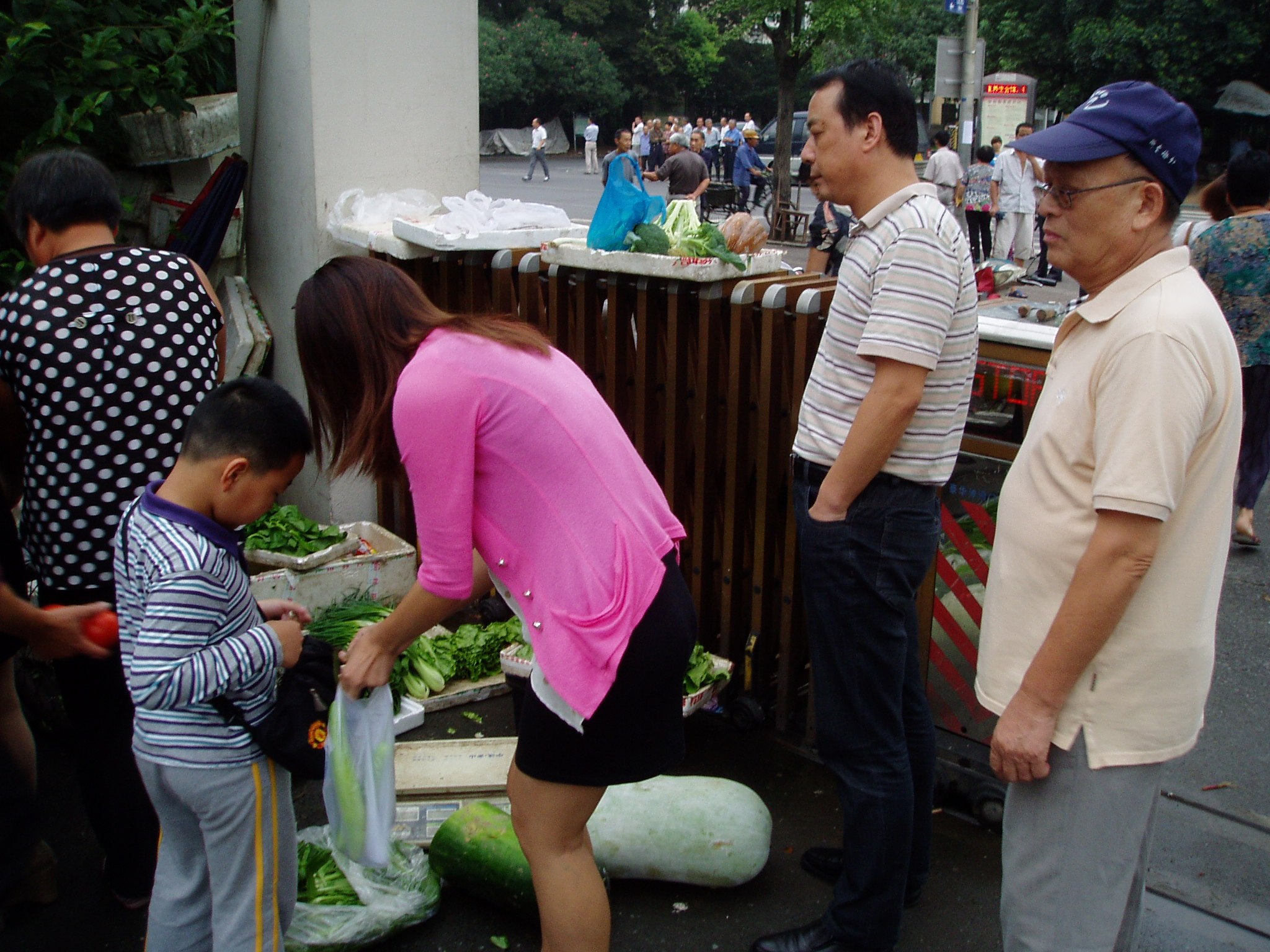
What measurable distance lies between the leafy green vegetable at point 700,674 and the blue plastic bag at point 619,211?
4.70 feet

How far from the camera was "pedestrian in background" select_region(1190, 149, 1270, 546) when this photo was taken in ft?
17.1

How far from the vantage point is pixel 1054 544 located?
172 centimetres

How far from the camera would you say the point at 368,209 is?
4688mm

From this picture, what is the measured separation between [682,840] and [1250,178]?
4.52m

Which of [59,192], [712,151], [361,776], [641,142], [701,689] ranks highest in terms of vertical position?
[641,142]

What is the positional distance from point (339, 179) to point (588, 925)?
142 inches

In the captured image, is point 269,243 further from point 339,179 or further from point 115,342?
point 115,342

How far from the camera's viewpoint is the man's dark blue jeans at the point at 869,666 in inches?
92.5

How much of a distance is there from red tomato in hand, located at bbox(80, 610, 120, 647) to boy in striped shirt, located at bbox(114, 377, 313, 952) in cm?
20

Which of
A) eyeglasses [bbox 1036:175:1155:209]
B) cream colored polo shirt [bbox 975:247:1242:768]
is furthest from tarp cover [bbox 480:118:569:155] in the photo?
cream colored polo shirt [bbox 975:247:1242:768]

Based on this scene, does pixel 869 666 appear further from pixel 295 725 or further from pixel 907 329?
pixel 295 725

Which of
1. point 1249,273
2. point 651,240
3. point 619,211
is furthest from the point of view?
point 1249,273

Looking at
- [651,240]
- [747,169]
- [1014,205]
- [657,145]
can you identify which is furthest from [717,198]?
[651,240]

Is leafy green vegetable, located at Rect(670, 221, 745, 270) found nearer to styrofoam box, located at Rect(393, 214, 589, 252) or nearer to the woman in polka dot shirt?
styrofoam box, located at Rect(393, 214, 589, 252)
